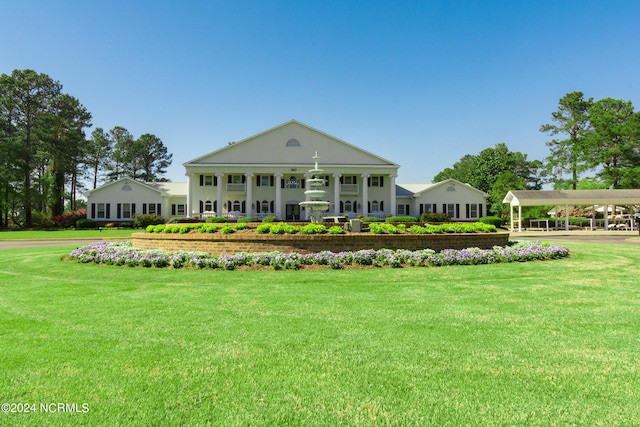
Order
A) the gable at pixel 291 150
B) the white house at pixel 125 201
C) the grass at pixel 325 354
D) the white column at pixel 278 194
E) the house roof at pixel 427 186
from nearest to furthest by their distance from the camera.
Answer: the grass at pixel 325 354 < the white column at pixel 278 194 < the gable at pixel 291 150 < the white house at pixel 125 201 < the house roof at pixel 427 186

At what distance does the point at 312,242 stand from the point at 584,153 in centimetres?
5296

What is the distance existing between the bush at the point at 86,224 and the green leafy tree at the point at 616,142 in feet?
195

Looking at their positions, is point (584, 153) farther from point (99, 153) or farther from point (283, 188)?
point (99, 153)

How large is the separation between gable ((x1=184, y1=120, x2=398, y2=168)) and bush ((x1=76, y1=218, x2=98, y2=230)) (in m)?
14.2

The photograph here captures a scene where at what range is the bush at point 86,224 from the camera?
37.7 metres

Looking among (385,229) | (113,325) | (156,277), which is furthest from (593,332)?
(156,277)

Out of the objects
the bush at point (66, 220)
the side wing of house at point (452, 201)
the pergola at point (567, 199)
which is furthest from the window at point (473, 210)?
the bush at point (66, 220)

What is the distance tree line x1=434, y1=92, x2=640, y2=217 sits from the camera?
4544 centimetres

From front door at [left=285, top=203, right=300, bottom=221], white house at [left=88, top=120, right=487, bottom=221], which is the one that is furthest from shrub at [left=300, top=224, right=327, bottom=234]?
front door at [left=285, top=203, right=300, bottom=221]

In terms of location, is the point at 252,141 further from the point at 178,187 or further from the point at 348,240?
the point at 348,240

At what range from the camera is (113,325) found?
16.1ft

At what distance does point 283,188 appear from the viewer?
37594 millimetres

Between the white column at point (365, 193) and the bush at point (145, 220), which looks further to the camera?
the bush at point (145, 220)

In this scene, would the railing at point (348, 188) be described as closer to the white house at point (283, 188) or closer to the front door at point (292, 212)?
the white house at point (283, 188)
